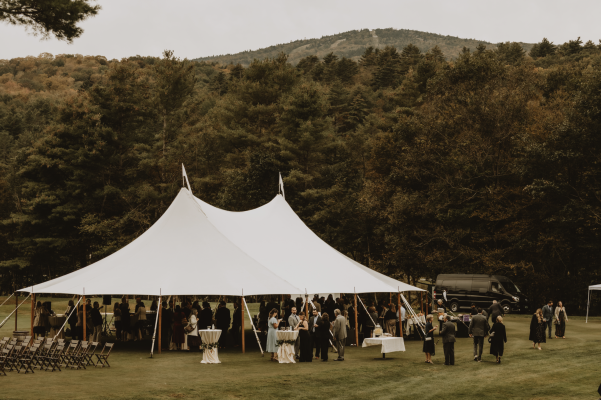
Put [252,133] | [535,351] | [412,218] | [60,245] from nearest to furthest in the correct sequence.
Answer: [535,351] < [412,218] < [60,245] < [252,133]

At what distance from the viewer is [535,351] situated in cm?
1711

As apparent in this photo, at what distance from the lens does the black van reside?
3088 cm

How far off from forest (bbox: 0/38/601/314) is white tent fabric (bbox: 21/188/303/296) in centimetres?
1854

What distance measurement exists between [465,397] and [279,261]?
30.6 ft

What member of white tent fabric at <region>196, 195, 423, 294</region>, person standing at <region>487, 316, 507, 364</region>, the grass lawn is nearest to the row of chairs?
the grass lawn

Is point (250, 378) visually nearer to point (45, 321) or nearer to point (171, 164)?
point (45, 321)

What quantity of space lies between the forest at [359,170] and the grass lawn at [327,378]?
15547 millimetres

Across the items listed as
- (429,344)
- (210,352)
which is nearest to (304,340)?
(210,352)

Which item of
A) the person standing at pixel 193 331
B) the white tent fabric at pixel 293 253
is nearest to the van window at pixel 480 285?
the white tent fabric at pixel 293 253

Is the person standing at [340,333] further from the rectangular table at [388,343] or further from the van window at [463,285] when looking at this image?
the van window at [463,285]

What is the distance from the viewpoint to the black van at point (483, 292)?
1216 inches

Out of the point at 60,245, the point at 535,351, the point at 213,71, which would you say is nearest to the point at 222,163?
the point at 60,245

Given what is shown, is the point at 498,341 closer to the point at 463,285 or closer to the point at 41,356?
the point at 41,356

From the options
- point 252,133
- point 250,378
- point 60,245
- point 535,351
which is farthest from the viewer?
point 252,133
